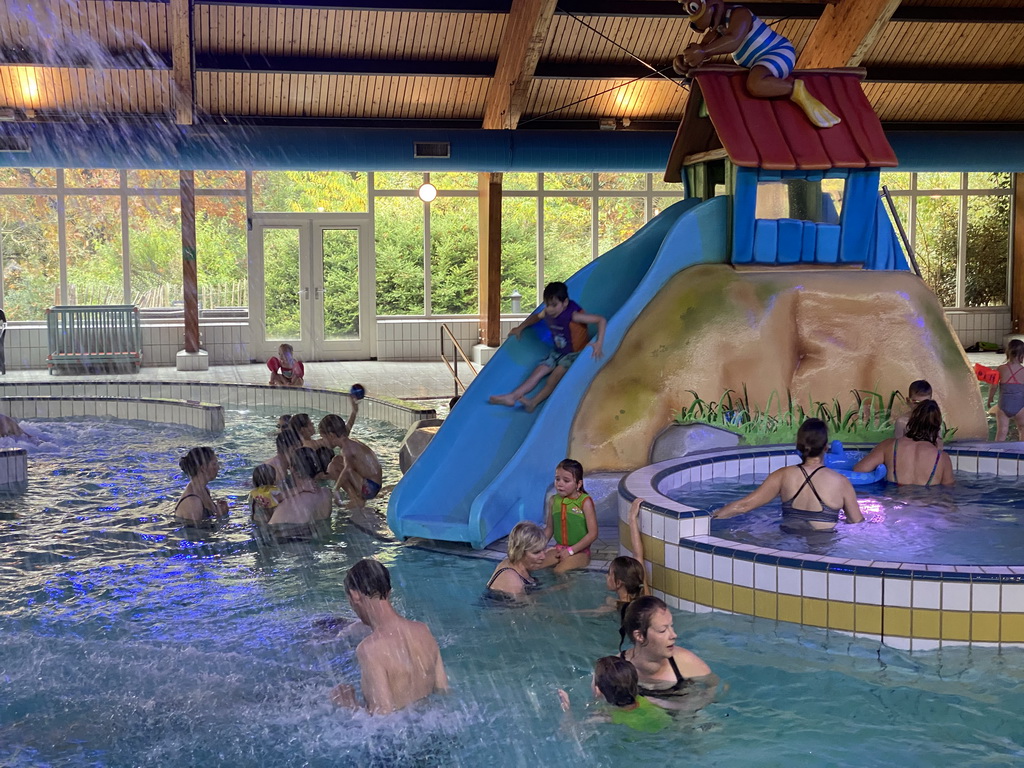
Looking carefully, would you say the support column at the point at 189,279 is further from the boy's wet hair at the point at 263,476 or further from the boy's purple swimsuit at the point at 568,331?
the boy's purple swimsuit at the point at 568,331

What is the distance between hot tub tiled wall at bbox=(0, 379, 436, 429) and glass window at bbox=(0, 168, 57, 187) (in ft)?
15.4

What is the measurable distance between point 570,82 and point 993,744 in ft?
42.3

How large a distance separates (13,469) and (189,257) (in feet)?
25.9

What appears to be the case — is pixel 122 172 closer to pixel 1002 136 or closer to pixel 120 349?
pixel 120 349

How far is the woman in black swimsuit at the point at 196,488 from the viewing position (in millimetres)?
7527

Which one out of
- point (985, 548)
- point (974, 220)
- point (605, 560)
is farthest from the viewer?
point (974, 220)

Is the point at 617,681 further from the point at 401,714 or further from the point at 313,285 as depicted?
the point at 313,285

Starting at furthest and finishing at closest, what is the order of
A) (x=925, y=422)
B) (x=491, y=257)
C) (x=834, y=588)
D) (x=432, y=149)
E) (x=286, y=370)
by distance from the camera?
(x=491, y=257), (x=432, y=149), (x=286, y=370), (x=925, y=422), (x=834, y=588)

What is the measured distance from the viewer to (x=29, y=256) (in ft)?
57.0

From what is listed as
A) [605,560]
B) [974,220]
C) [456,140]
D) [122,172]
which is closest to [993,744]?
[605,560]

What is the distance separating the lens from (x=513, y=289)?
62.2ft

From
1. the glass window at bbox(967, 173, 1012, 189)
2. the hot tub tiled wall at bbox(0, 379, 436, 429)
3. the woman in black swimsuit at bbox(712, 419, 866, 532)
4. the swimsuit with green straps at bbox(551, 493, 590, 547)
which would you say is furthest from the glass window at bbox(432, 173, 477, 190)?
the woman in black swimsuit at bbox(712, 419, 866, 532)

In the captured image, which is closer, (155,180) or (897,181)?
(155,180)

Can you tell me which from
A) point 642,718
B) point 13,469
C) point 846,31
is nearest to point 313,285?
point 846,31
